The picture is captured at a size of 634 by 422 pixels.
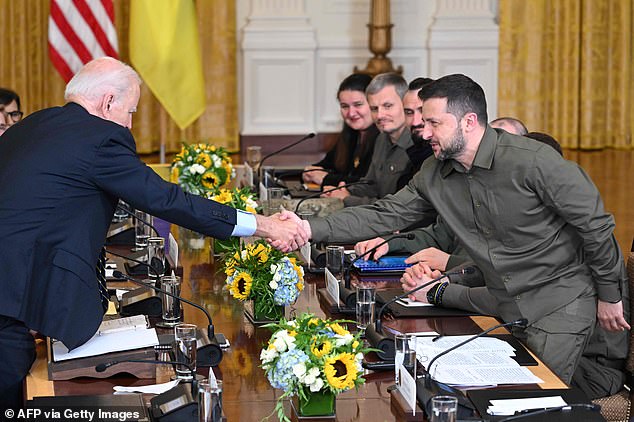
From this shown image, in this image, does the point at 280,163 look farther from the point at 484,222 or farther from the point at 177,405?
the point at 177,405

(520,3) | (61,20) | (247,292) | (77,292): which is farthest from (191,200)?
(520,3)

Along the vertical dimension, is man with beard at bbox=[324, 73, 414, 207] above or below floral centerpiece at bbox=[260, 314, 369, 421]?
above

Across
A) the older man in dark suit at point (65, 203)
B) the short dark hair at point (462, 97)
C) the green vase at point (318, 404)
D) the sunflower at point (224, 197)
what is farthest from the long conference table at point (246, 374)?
the short dark hair at point (462, 97)

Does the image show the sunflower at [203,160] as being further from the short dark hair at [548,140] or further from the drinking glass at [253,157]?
the short dark hair at [548,140]

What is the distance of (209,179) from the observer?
566 centimetres

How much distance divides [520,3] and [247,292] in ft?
25.7

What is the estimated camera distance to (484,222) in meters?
3.69

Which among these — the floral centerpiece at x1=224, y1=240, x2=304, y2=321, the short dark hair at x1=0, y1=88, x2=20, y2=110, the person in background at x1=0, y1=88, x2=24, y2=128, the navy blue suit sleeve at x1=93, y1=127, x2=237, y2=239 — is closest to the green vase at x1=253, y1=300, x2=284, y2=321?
the floral centerpiece at x1=224, y1=240, x2=304, y2=321

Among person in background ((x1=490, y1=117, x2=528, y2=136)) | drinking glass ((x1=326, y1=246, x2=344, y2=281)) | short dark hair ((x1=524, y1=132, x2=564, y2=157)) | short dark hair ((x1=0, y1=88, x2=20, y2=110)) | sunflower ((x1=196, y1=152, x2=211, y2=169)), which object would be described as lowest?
drinking glass ((x1=326, y1=246, x2=344, y2=281))

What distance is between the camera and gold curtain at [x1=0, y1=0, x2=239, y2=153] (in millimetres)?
9750

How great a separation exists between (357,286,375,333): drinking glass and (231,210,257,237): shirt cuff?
52 centimetres

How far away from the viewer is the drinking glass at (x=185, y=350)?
278cm

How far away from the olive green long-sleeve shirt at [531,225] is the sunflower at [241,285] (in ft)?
2.71

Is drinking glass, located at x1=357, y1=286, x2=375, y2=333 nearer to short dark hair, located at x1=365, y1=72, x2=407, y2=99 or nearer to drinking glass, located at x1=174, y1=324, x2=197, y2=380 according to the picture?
drinking glass, located at x1=174, y1=324, x2=197, y2=380
